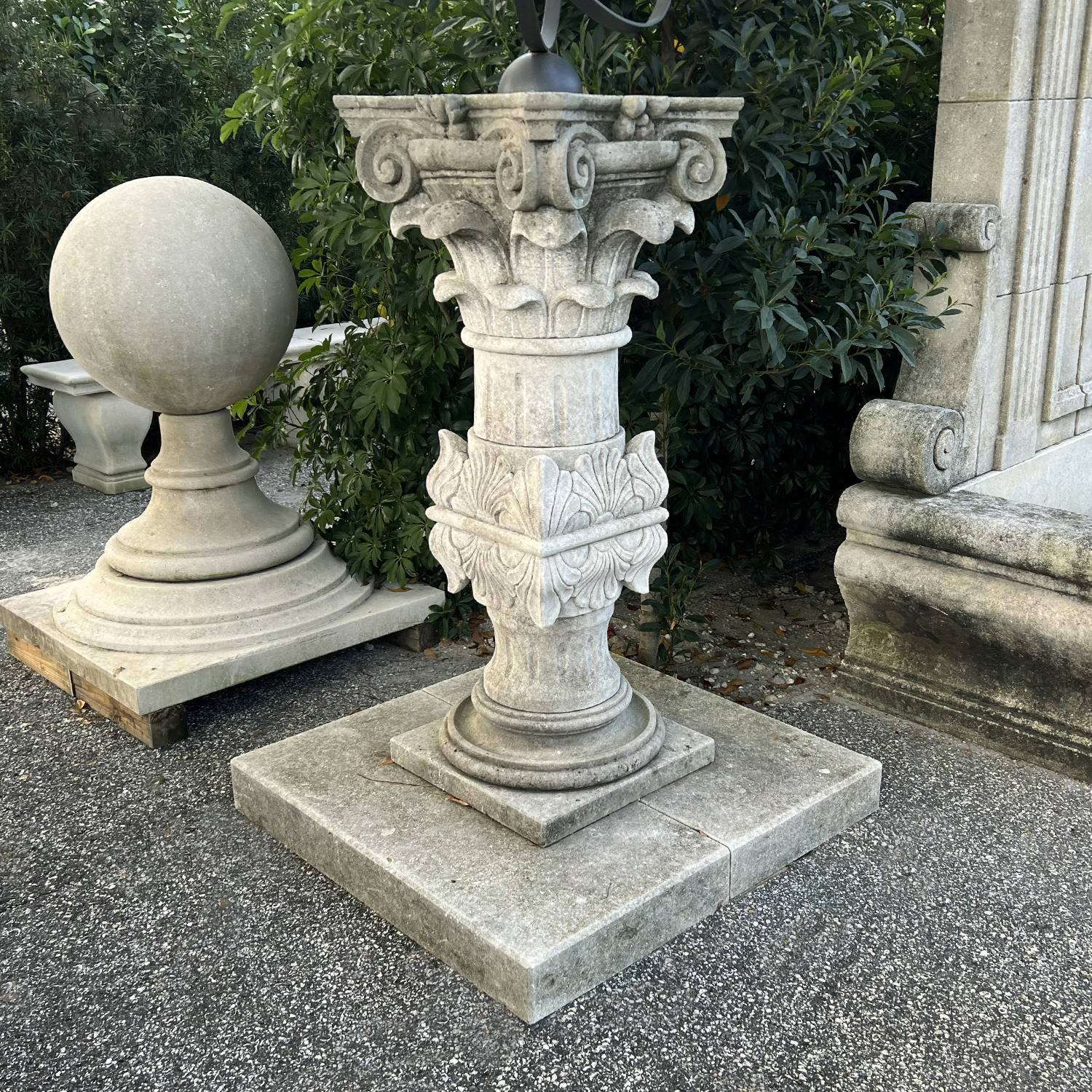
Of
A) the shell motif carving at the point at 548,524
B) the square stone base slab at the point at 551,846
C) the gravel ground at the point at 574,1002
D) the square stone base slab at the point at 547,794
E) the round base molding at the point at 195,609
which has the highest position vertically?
the shell motif carving at the point at 548,524

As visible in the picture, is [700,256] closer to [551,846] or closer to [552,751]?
[552,751]

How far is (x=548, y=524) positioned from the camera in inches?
106

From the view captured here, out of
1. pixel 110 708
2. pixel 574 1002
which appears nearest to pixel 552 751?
pixel 574 1002

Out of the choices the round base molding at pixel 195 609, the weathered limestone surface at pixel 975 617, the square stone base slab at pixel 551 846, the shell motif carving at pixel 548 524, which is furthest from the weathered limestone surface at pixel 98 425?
the weathered limestone surface at pixel 975 617

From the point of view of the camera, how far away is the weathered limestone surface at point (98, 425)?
6383 mm

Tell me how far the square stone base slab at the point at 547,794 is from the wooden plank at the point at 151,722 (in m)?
0.88

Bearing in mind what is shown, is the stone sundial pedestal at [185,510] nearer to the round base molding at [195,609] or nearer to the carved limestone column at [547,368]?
the round base molding at [195,609]

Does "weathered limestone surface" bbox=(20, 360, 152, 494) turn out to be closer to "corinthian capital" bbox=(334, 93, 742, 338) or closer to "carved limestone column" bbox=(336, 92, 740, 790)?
"carved limestone column" bbox=(336, 92, 740, 790)

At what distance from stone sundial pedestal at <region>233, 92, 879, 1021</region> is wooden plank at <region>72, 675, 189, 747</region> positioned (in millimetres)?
534

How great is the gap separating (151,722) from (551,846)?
1.50 metres

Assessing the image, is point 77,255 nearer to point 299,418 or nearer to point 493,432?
point 493,432

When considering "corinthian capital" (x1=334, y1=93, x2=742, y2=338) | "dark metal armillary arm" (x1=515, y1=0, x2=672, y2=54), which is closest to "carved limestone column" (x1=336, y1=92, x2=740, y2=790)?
"corinthian capital" (x1=334, y1=93, x2=742, y2=338)

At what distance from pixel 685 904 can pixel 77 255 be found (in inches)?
108

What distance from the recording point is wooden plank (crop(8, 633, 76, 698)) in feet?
13.2
